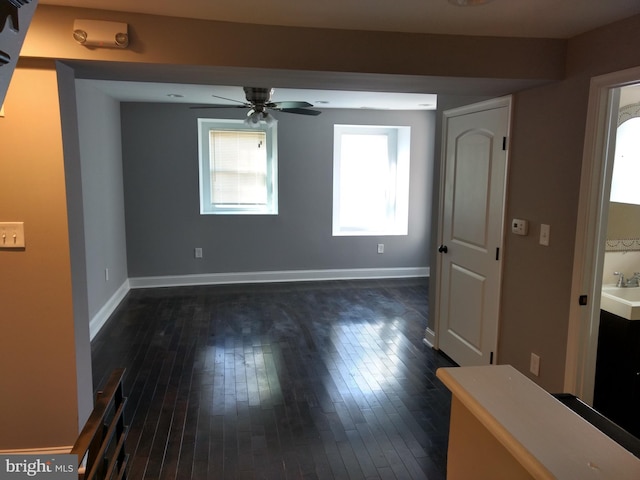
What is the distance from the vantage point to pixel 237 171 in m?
6.18

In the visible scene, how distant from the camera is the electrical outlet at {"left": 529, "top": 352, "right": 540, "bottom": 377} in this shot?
280 cm

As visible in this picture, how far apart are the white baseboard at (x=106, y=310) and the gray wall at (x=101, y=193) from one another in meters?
0.05

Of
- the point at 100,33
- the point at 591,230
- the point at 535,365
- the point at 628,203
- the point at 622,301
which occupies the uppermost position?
the point at 100,33

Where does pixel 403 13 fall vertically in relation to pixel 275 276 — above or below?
above

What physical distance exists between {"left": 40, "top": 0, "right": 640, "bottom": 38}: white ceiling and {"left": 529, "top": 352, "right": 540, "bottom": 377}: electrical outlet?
1.90m

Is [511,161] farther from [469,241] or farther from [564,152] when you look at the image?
[469,241]

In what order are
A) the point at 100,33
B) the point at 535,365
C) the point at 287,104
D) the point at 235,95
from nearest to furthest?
the point at 100,33 < the point at 535,365 < the point at 287,104 < the point at 235,95

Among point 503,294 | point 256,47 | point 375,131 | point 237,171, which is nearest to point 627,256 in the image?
point 503,294

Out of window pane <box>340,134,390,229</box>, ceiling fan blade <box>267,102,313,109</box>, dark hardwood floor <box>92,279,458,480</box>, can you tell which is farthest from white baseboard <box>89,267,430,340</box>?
ceiling fan blade <box>267,102,313,109</box>

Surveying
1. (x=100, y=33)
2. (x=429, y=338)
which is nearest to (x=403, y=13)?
(x=100, y=33)

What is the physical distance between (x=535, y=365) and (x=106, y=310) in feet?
13.4

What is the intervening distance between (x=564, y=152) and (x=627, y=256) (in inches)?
43.9

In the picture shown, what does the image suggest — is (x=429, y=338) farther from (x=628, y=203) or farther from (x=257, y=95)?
(x=257, y=95)

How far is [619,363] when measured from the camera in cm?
270
